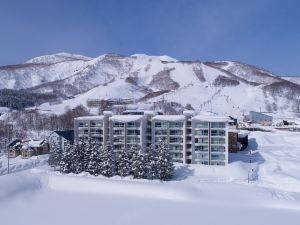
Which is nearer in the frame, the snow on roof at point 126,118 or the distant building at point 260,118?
the snow on roof at point 126,118

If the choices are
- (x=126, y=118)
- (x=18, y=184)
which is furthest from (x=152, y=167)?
(x=18, y=184)

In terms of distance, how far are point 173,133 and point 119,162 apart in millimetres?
6491

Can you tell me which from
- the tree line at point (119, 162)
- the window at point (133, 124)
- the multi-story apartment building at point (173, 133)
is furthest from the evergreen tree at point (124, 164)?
the window at point (133, 124)

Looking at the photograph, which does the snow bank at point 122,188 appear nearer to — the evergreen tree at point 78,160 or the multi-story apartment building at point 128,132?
the evergreen tree at point 78,160

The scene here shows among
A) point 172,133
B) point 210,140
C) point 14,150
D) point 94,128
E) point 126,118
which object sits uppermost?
point 126,118

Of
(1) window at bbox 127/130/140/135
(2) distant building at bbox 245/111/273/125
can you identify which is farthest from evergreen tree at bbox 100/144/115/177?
(2) distant building at bbox 245/111/273/125

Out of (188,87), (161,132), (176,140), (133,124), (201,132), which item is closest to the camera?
(201,132)

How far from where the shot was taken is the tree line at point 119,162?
77.7 ft

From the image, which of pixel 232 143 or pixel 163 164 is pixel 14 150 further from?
pixel 232 143

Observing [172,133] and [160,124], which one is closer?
[172,133]

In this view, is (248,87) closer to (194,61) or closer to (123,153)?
(194,61)

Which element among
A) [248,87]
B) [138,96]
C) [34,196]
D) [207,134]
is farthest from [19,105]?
[34,196]

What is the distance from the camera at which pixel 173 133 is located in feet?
96.9

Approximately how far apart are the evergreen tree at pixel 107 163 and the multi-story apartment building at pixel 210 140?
6973mm
